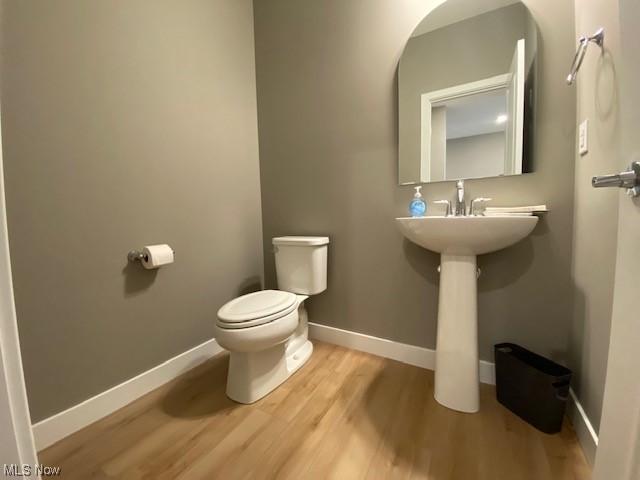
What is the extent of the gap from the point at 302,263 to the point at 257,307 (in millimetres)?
433

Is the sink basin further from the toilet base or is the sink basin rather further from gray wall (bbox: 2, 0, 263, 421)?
gray wall (bbox: 2, 0, 263, 421)

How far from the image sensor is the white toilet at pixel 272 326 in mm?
1142

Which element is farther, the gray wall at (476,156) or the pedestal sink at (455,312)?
the gray wall at (476,156)

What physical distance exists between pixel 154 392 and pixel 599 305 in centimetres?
188

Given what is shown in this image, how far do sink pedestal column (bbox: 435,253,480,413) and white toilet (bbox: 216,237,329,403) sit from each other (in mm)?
694

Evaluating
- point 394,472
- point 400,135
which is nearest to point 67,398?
point 394,472

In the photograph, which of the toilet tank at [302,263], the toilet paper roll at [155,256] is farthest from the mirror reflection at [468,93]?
the toilet paper roll at [155,256]

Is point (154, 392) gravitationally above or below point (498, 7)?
below

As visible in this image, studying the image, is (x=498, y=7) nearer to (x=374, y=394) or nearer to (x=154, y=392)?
(x=374, y=394)

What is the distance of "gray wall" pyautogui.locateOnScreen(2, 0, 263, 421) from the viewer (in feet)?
3.16

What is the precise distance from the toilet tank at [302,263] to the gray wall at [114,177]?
14.6 inches

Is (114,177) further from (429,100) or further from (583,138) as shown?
(583,138)

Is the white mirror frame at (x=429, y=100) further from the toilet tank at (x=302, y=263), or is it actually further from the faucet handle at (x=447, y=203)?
the toilet tank at (x=302, y=263)

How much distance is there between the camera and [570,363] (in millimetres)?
1119
